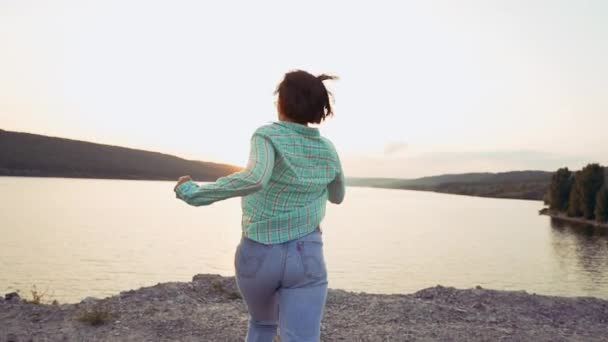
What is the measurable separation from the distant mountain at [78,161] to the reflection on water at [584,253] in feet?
302

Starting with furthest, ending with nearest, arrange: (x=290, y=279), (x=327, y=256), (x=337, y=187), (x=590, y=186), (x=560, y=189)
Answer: (x=560, y=189), (x=590, y=186), (x=327, y=256), (x=337, y=187), (x=290, y=279)

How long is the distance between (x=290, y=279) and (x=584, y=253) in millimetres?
54900

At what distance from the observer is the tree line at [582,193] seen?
90.6 m

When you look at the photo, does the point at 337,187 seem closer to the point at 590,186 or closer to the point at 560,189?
the point at 590,186

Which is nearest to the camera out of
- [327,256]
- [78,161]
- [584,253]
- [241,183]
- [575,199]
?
[241,183]

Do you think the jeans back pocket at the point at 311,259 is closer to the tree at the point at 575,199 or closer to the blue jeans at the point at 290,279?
the blue jeans at the point at 290,279

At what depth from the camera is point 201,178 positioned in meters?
145

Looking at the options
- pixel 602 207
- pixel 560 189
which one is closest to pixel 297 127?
pixel 602 207

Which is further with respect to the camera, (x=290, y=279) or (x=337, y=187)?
(x=337, y=187)

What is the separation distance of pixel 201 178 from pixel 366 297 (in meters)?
138

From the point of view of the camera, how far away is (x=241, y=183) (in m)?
2.60

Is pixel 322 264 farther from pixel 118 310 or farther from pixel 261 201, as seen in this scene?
pixel 118 310

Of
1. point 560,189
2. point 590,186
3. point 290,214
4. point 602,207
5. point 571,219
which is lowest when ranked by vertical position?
point 571,219

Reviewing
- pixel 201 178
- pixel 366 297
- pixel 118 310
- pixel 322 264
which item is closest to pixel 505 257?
pixel 366 297
